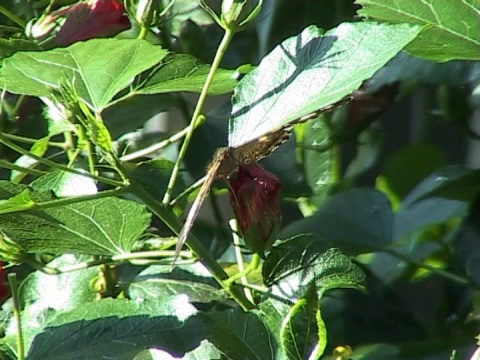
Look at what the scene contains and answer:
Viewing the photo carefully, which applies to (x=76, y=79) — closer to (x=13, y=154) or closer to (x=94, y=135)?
(x=94, y=135)

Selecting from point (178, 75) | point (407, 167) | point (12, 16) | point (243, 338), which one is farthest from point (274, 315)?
point (407, 167)

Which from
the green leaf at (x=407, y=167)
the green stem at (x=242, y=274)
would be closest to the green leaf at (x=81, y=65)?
Result: the green stem at (x=242, y=274)

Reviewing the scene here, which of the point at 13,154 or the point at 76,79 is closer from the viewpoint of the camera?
the point at 76,79

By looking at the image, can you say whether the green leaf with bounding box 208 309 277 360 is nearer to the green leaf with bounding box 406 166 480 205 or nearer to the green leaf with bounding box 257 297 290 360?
the green leaf with bounding box 257 297 290 360

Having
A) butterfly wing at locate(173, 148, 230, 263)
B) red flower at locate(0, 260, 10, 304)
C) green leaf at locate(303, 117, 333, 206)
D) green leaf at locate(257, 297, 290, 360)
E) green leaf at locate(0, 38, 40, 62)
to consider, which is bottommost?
green leaf at locate(303, 117, 333, 206)

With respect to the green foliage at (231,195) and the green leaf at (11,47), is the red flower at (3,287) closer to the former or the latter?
the green foliage at (231,195)

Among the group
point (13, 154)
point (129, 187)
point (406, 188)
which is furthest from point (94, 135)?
point (406, 188)

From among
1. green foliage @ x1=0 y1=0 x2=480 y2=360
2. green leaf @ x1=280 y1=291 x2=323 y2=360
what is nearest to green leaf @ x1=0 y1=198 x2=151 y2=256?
green foliage @ x1=0 y1=0 x2=480 y2=360
